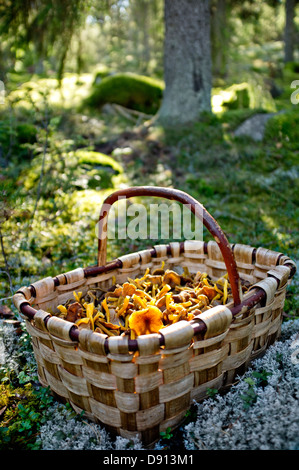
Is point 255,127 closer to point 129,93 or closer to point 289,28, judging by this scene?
point 129,93

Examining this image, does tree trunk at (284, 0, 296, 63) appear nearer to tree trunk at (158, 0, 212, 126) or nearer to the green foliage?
tree trunk at (158, 0, 212, 126)

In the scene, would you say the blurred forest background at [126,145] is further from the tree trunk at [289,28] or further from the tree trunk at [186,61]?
the tree trunk at [289,28]

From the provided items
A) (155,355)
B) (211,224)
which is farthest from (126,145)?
(155,355)

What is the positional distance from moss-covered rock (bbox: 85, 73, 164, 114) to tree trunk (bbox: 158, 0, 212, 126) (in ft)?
5.79

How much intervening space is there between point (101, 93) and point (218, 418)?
8114 mm

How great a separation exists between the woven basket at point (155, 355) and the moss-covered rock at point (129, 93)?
670 centimetres

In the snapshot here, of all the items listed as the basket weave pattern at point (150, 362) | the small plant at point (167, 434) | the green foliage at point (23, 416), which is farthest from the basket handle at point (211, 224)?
the green foliage at point (23, 416)

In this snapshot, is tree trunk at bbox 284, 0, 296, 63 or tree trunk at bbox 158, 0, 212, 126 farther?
tree trunk at bbox 284, 0, 296, 63

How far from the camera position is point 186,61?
611 centimetres

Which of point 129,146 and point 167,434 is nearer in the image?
point 167,434

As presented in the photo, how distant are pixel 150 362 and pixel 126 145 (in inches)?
204

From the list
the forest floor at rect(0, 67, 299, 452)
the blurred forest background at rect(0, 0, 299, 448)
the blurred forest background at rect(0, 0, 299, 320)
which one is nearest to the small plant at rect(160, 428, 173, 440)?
the blurred forest background at rect(0, 0, 299, 448)

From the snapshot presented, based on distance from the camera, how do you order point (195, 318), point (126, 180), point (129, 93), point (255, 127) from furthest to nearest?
1. point (129, 93)
2. point (255, 127)
3. point (126, 180)
4. point (195, 318)

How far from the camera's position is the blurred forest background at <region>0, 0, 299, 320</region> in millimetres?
3635
